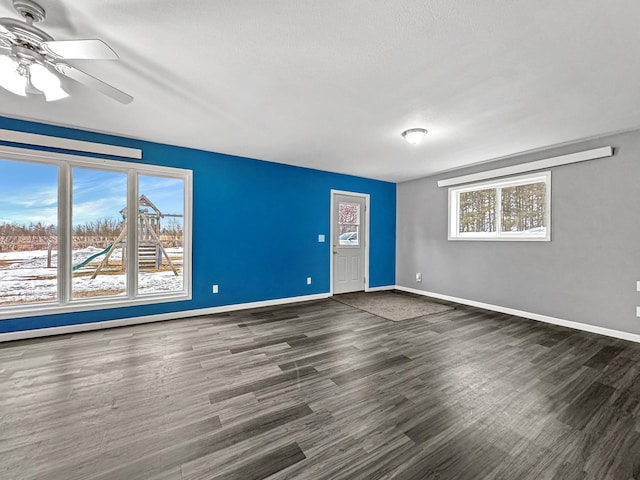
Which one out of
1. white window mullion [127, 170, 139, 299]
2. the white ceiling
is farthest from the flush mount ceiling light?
white window mullion [127, 170, 139, 299]

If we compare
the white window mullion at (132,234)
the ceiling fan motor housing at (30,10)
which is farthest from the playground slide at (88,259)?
the ceiling fan motor housing at (30,10)

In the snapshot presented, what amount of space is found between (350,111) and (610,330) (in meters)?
4.07

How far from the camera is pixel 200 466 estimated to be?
1389 millimetres

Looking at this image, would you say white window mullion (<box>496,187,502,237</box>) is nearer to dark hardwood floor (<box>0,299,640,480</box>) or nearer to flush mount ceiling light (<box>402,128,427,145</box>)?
dark hardwood floor (<box>0,299,640,480</box>)

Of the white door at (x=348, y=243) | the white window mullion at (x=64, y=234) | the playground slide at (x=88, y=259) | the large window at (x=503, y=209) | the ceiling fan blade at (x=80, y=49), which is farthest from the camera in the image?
the white door at (x=348, y=243)

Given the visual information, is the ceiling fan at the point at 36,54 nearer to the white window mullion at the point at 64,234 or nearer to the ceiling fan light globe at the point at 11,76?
the ceiling fan light globe at the point at 11,76

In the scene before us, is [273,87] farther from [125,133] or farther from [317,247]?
[317,247]

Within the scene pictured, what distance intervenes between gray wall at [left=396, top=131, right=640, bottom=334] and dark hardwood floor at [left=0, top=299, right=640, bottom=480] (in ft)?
1.90

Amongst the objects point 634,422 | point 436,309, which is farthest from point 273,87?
point 436,309

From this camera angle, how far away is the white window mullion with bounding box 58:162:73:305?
3.28 meters

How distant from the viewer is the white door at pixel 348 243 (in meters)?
5.51

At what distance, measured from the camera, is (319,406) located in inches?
73.9

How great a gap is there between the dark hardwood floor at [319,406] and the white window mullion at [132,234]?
714mm

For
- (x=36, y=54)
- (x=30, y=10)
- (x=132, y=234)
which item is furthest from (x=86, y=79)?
(x=132, y=234)
